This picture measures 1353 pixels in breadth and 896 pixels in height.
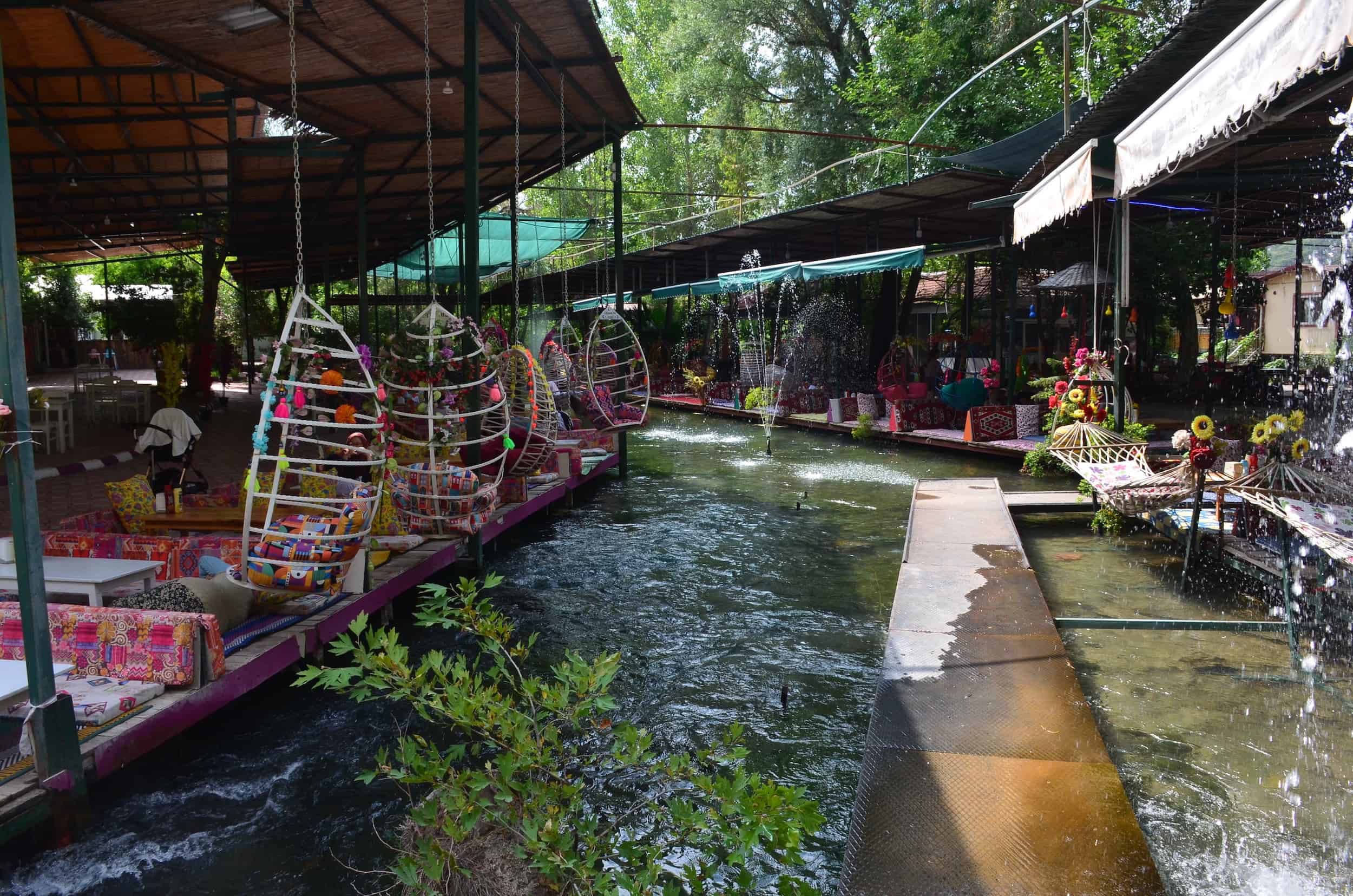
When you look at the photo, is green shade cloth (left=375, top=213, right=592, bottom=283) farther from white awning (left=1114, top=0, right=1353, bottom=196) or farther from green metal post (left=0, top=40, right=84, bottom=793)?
green metal post (left=0, top=40, right=84, bottom=793)

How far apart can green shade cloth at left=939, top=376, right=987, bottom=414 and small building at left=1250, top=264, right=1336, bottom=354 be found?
7.58 m

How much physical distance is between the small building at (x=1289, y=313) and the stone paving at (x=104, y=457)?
59.4ft

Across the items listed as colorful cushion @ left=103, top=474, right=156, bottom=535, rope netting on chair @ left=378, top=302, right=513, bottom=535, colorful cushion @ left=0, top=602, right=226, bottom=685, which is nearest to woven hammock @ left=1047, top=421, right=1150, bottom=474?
rope netting on chair @ left=378, top=302, right=513, bottom=535

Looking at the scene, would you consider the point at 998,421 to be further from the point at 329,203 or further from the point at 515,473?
the point at 329,203

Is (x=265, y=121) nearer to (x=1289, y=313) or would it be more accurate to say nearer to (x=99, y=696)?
(x=99, y=696)

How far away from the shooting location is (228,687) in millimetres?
4441

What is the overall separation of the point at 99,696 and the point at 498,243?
1634 centimetres

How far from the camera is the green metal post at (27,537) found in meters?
3.35

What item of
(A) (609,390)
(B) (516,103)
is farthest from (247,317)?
(B) (516,103)

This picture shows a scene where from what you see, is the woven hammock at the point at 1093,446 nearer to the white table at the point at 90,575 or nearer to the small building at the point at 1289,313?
the white table at the point at 90,575

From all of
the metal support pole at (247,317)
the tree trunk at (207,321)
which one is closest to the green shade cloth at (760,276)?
the tree trunk at (207,321)

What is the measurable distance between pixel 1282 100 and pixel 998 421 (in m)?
7.62

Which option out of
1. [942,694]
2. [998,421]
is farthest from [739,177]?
[942,694]

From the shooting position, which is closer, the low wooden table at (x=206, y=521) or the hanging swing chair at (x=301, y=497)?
the hanging swing chair at (x=301, y=497)
